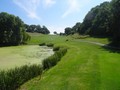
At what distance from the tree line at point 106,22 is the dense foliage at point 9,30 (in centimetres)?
2952

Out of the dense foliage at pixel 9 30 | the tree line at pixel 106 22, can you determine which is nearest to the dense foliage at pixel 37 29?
the tree line at pixel 106 22

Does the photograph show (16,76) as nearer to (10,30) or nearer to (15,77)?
(15,77)

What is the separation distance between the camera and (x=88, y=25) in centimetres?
10475

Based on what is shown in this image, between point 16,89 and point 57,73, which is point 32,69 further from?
point 16,89

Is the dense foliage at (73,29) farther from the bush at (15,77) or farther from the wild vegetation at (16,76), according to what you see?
the bush at (15,77)

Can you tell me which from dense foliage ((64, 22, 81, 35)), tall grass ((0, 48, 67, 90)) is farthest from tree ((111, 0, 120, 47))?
dense foliage ((64, 22, 81, 35))

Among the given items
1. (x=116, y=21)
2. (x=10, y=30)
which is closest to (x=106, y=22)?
(x=116, y=21)

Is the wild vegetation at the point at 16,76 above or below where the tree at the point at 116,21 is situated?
below

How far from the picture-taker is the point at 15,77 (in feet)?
48.5

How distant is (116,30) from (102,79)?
33.5 m

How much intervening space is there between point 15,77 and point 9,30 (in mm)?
57633

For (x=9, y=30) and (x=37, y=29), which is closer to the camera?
(x=9, y=30)

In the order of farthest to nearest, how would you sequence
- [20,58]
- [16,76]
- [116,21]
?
[116,21] < [20,58] < [16,76]

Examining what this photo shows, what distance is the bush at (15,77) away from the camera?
13809 millimetres
